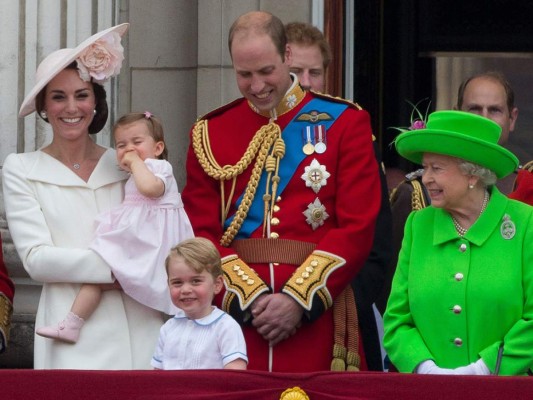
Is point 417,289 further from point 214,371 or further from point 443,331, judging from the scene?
point 214,371

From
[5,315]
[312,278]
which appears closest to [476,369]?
[312,278]

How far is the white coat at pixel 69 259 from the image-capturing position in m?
6.55

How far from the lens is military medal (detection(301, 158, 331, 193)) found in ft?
21.7

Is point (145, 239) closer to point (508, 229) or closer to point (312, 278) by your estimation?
point (312, 278)

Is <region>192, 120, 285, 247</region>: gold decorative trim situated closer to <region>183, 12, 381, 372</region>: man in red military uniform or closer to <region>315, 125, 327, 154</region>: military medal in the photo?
<region>183, 12, 381, 372</region>: man in red military uniform

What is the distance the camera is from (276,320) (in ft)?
21.2

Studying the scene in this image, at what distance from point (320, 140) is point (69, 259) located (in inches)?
37.5

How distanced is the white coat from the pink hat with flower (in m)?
0.28

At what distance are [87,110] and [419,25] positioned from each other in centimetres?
379

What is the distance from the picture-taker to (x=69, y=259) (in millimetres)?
6535

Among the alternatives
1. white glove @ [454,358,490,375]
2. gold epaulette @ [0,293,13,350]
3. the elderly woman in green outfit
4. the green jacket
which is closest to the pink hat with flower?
gold epaulette @ [0,293,13,350]

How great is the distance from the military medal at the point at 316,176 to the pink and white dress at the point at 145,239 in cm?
43

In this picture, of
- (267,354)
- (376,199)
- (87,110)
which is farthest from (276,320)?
(87,110)

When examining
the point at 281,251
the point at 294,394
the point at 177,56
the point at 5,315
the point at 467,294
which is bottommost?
the point at 294,394
